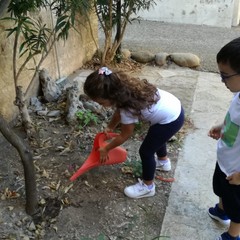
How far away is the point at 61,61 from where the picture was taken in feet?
14.3

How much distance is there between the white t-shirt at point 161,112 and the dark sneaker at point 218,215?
61 cm

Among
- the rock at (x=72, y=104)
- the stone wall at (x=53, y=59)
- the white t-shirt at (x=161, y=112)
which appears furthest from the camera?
the rock at (x=72, y=104)

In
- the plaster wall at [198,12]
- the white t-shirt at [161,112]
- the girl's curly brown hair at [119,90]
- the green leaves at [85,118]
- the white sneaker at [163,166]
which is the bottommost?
the plaster wall at [198,12]

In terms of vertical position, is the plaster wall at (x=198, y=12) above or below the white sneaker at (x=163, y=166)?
below

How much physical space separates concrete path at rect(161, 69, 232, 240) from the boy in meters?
0.20

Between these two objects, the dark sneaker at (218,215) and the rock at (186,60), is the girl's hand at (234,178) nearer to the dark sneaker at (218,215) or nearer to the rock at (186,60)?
the dark sneaker at (218,215)

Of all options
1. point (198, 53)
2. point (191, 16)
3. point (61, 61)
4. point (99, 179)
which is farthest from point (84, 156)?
point (191, 16)

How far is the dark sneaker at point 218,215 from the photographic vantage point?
218 centimetres

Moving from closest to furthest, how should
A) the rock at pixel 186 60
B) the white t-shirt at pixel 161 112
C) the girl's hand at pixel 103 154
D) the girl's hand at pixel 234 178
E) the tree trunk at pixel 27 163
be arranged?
the girl's hand at pixel 234 178 < the tree trunk at pixel 27 163 < the white t-shirt at pixel 161 112 < the girl's hand at pixel 103 154 < the rock at pixel 186 60

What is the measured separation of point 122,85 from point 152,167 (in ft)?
2.02

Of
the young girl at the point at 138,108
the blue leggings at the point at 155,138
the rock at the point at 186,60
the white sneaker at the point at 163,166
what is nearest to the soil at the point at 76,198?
the white sneaker at the point at 163,166

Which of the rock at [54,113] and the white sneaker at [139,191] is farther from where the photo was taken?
the rock at [54,113]

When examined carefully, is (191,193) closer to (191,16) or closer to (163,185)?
(163,185)

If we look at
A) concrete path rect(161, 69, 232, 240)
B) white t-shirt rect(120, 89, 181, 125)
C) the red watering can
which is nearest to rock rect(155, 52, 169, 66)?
concrete path rect(161, 69, 232, 240)
